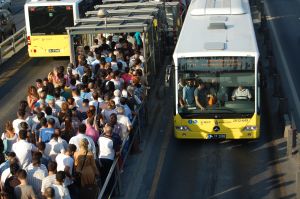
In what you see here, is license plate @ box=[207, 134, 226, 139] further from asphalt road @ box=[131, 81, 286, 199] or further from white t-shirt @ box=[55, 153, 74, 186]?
white t-shirt @ box=[55, 153, 74, 186]

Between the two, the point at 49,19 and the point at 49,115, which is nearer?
the point at 49,115

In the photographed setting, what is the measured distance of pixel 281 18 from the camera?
37656 mm

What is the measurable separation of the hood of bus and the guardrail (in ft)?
43.8

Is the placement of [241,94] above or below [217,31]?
below

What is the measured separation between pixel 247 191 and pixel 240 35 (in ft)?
16.6

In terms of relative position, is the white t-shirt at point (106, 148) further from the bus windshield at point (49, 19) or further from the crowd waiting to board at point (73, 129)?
the bus windshield at point (49, 19)

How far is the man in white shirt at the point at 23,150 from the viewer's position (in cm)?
1321

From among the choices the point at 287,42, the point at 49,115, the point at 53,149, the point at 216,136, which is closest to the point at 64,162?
the point at 53,149

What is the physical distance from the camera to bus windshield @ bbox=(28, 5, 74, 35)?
26.7 meters

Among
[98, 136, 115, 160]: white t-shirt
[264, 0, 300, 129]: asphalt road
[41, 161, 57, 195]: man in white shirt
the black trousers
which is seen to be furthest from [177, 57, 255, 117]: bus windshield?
[41, 161, 57, 195]: man in white shirt

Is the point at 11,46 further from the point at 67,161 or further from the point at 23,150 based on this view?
the point at 67,161

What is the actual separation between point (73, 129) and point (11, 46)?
53.8 feet

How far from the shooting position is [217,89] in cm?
1692

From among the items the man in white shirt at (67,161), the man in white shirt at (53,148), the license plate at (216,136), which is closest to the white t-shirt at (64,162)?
the man in white shirt at (67,161)
